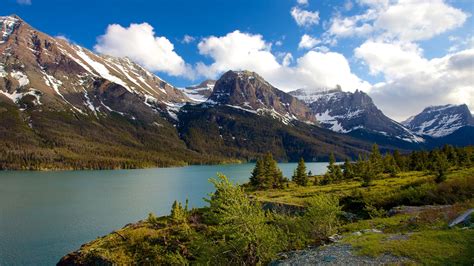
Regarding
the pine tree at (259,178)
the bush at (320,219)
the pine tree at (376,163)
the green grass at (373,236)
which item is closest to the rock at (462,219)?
the green grass at (373,236)

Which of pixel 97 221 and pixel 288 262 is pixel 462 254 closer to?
pixel 288 262

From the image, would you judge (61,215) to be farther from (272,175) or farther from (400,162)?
(400,162)

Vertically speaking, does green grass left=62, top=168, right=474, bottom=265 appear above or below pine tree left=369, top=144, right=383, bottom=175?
below

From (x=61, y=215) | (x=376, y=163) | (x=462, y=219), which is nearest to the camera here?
(x=462, y=219)

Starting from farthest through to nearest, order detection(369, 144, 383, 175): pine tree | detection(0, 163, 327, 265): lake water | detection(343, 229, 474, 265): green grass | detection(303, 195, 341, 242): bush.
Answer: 1. detection(369, 144, 383, 175): pine tree
2. detection(0, 163, 327, 265): lake water
3. detection(303, 195, 341, 242): bush
4. detection(343, 229, 474, 265): green grass

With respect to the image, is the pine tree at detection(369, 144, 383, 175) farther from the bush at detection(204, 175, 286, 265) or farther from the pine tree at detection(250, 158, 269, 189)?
the bush at detection(204, 175, 286, 265)

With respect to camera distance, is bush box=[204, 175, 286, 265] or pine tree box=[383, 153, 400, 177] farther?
pine tree box=[383, 153, 400, 177]

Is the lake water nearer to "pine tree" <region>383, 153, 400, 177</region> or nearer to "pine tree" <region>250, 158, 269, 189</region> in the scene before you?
"pine tree" <region>250, 158, 269, 189</region>

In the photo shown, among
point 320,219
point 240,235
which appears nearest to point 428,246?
point 320,219

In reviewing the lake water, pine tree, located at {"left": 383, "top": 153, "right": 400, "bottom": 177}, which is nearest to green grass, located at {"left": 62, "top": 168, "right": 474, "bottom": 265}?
the lake water

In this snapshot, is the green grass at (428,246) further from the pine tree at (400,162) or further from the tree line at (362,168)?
the pine tree at (400,162)

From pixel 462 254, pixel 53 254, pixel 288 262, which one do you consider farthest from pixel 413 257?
pixel 53 254

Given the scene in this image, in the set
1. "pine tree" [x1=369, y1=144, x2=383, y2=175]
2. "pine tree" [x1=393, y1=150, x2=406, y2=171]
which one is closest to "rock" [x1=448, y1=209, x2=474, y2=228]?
"pine tree" [x1=369, y1=144, x2=383, y2=175]

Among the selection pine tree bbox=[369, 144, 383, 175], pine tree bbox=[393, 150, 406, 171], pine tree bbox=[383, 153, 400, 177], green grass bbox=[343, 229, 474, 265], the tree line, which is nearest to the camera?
green grass bbox=[343, 229, 474, 265]
